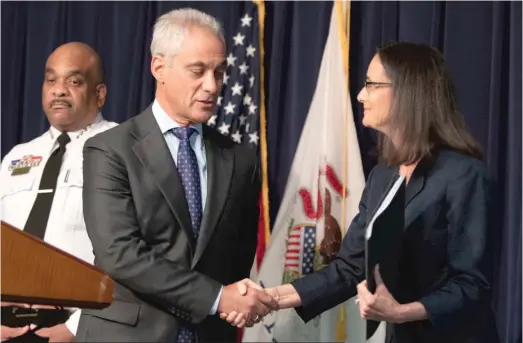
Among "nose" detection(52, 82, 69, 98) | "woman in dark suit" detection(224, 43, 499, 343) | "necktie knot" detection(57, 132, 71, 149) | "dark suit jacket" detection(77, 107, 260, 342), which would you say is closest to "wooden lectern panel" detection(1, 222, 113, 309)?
"dark suit jacket" detection(77, 107, 260, 342)

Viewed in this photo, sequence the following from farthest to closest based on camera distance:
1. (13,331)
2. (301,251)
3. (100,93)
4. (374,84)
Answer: (301,251)
(100,93)
(13,331)
(374,84)

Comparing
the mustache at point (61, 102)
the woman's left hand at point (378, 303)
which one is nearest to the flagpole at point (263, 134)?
the mustache at point (61, 102)

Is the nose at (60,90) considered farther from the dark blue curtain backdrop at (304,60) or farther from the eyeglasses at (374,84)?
the eyeglasses at (374,84)

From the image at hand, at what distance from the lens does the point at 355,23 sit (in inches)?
144

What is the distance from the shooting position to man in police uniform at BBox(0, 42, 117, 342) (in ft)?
9.70

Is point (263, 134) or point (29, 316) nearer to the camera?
point (29, 316)

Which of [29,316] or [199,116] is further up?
[199,116]

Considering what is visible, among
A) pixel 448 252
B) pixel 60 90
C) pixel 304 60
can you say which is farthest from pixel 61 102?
pixel 448 252

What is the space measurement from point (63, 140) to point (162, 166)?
1037 mm

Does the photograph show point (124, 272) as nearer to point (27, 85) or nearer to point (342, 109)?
point (342, 109)

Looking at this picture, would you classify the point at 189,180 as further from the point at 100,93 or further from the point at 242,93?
the point at 242,93

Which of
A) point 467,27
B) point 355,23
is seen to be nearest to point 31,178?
Answer: point 355,23

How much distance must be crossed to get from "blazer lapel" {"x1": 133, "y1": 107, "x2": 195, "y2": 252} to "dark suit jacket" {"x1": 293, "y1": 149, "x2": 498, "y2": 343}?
0.58 meters

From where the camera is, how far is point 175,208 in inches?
86.1
